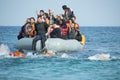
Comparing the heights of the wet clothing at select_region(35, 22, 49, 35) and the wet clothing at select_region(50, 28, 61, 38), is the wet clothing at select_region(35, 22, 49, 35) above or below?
above

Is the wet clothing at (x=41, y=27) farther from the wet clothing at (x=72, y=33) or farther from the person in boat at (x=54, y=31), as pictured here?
the wet clothing at (x=72, y=33)

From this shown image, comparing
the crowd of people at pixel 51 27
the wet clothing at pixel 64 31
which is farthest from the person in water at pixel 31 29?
the wet clothing at pixel 64 31

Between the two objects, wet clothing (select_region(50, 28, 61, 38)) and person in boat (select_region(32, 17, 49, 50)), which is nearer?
person in boat (select_region(32, 17, 49, 50))

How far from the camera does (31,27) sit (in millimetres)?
22250

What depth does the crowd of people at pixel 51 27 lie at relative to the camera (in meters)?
20.1

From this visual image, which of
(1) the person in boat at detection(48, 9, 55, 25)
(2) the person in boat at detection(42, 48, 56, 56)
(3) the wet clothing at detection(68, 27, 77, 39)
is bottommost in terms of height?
(2) the person in boat at detection(42, 48, 56, 56)

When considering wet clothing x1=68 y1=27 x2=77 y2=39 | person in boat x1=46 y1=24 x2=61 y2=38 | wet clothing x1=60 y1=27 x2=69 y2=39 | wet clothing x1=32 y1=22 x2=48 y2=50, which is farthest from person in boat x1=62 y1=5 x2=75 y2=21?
wet clothing x1=32 y1=22 x2=48 y2=50

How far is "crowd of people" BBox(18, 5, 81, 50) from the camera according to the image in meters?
20.1

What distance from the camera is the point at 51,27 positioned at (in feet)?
70.1

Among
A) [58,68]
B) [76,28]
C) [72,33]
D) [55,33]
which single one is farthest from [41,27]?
[58,68]

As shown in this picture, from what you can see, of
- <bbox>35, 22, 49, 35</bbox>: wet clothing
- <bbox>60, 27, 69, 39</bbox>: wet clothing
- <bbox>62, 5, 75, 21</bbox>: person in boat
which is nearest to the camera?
<bbox>35, 22, 49, 35</bbox>: wet clothing

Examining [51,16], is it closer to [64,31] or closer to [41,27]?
[64,31]

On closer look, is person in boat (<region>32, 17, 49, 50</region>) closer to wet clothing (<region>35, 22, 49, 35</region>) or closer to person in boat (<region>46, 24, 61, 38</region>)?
wet clothing (<region>35, 22, 49, 35</region>)

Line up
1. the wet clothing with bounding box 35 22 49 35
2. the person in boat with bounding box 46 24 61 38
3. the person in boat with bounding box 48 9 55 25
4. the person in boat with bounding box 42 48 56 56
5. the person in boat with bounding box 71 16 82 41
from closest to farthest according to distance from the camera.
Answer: the person in boat with bounding box 42 48 56 56 < the wet clothing with bounding box 35 22 49 35 < the person in boat with bounding box 46 24 61 38 < the person in boat with bounding box 48 9 55 25 < the person in boat with bounding box 71 16 82 41
